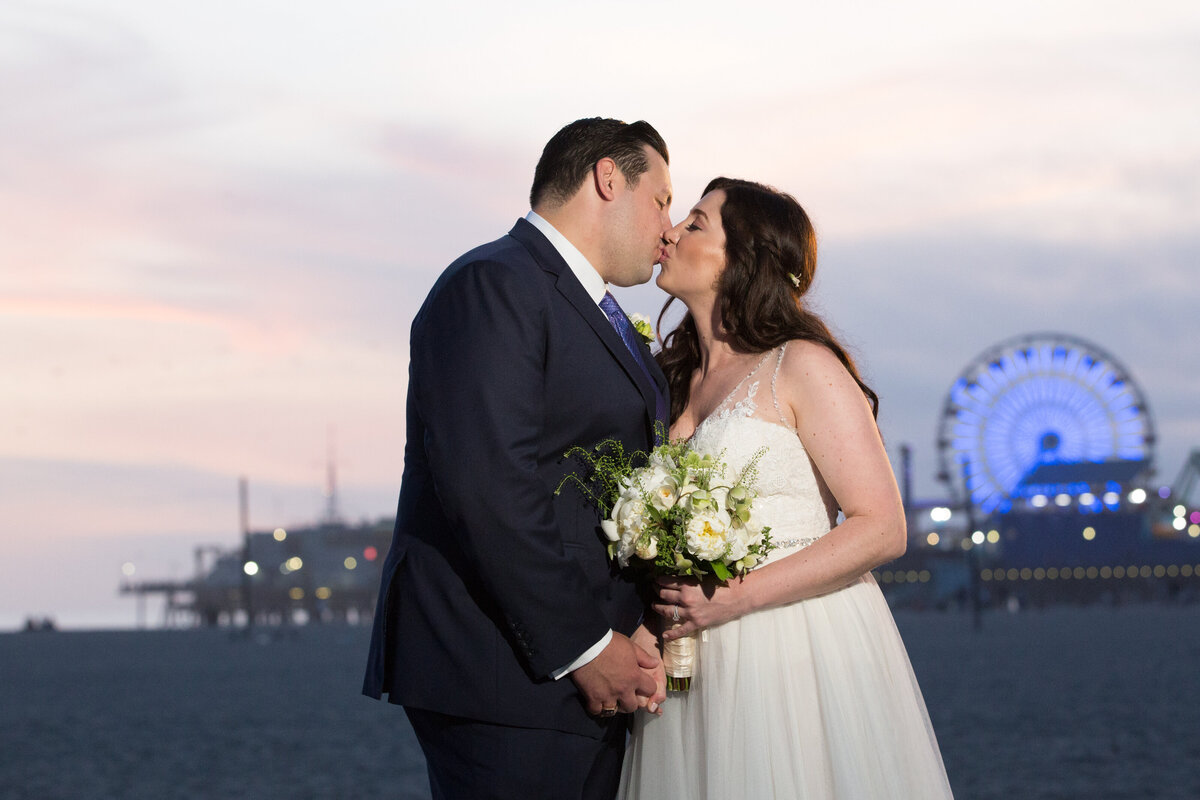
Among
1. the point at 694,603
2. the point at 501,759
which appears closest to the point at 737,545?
the point at 694,603

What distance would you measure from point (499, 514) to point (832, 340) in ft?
5.12

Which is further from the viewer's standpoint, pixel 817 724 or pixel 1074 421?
pixel 1074 421

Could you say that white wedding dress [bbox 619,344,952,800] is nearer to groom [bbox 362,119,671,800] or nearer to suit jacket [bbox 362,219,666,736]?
groom [bbox 362,119,671,800]

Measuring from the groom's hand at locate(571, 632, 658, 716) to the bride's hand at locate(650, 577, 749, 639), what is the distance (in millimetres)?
279

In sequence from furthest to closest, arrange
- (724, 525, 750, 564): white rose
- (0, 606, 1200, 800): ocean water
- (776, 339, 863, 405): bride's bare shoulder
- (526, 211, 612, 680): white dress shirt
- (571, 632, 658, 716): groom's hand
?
(0, 606, 1200, 800): ocean water, (776, 339, 863, 405): bride's bare shoulder, (526, 211, 612, 680): white dress shirt, (724, 525, 750, 564): white rose, (571, 632, 658, 716): groom's hand

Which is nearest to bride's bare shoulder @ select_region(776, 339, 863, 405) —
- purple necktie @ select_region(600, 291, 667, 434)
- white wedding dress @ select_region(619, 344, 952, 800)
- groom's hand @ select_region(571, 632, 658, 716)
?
white wedding dress @ select_region(619, 344, 952, 800)

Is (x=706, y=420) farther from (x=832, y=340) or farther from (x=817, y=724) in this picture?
(x=817, y=724)

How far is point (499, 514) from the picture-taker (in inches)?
130

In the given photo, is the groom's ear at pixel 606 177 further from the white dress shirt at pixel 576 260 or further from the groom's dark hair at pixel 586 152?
the white dress shirt at pixel 576 260

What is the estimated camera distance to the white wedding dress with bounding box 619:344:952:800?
394 centimetres

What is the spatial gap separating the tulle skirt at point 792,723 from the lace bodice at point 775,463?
24cm

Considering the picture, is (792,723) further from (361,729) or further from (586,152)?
(361,729)

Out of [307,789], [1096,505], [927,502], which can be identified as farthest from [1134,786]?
[927,502]

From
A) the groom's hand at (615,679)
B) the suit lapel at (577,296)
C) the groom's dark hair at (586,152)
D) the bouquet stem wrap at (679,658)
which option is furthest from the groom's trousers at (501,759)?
the groom's dark hair at (586,152)
